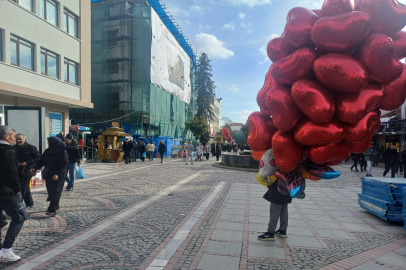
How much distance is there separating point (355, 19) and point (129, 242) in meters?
4.26

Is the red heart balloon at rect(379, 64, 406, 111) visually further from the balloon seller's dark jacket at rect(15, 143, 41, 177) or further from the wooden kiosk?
the wooden kiosk

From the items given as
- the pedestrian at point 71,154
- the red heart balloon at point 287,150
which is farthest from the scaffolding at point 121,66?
the red heart balloon at point 287,150

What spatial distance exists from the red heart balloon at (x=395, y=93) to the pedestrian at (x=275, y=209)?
2044 mm

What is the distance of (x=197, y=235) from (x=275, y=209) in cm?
143

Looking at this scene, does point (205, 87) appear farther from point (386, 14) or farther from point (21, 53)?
point (386, 14)

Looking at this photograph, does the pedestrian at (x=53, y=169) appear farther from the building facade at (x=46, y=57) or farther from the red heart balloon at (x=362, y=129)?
the red heart balloon at (x=362, y=129)

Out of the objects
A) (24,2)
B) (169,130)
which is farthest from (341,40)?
(169,130)

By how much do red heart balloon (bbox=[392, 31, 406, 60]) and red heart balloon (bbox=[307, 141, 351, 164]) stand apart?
1013mm

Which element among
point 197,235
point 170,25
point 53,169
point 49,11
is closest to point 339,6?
point 197,235

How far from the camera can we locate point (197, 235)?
4.80 m

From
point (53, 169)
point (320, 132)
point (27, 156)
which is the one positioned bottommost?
point (53, 169)

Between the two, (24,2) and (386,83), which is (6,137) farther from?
(24,2)

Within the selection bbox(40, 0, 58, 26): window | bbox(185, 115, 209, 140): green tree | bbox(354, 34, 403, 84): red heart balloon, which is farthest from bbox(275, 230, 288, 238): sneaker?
A: bbox(185, 115, 209, 140): green tree

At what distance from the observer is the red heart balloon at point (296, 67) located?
2.78 meters
